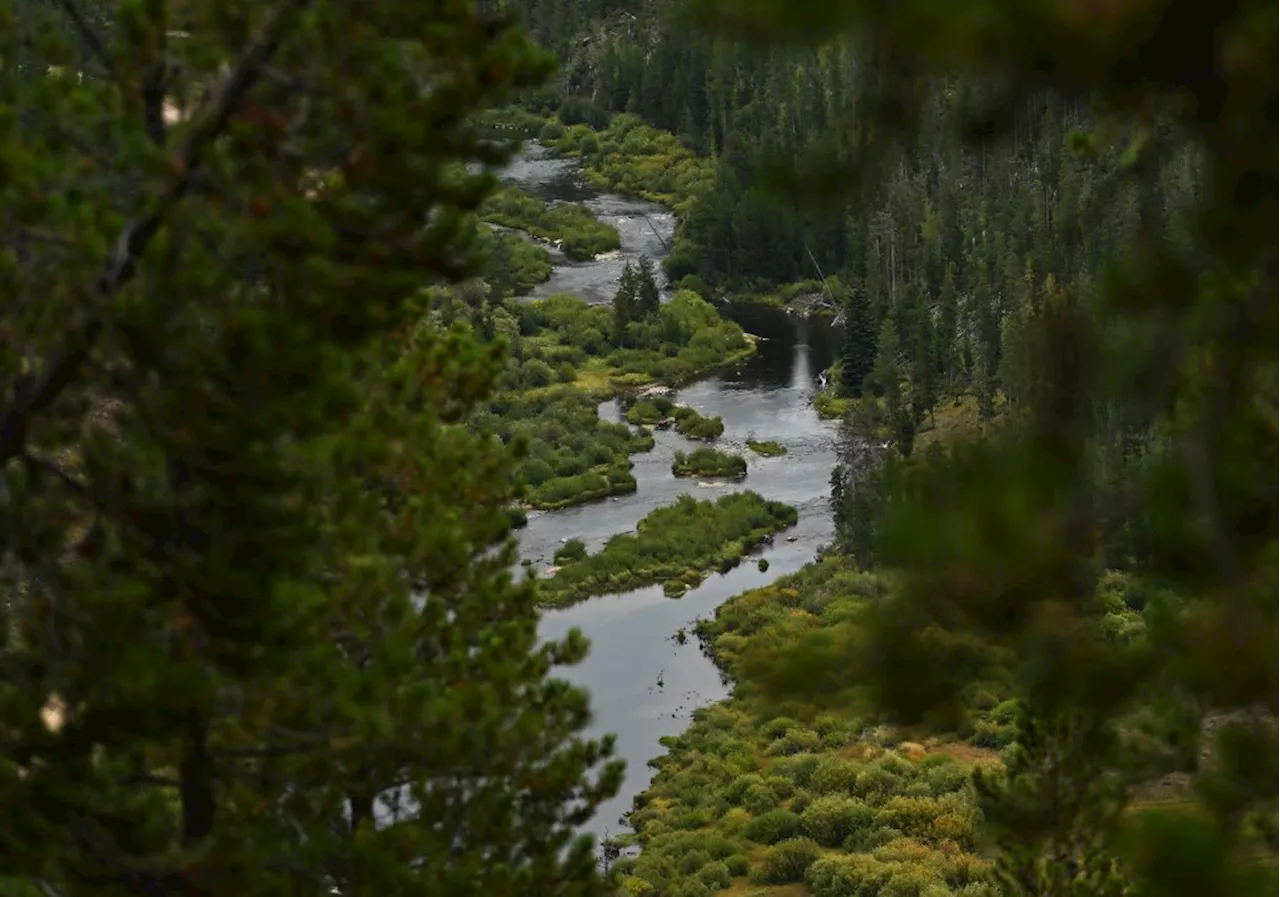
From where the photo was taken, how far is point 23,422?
724 centimetres

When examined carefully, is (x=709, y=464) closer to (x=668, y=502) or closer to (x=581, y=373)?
(x=668, y=502)

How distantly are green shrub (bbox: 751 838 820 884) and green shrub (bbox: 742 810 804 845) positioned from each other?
1.06 metres

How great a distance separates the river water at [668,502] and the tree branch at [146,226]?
818 inches

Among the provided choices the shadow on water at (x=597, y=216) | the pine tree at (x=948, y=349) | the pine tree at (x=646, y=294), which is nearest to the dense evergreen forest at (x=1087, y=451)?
the pine tree at (x=948, y=349)

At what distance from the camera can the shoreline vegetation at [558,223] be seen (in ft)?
283

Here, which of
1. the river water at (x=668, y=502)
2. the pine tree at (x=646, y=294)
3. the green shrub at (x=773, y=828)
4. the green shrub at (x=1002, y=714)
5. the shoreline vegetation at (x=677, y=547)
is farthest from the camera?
the pine tree at (x=646, y=294)

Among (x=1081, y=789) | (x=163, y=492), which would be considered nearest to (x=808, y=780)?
(x=1081, y=789)

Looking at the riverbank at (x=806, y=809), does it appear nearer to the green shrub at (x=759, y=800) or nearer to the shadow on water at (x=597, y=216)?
the green shrub at (x=759, y=800)

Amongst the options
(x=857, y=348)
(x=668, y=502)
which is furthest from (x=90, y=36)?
(x=857, y=348)

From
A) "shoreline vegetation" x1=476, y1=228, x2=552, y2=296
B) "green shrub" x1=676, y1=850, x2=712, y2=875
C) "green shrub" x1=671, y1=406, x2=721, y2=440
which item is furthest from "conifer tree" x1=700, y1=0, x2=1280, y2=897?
"shoreline vegetation" x1=476, y1=228, x2=552, y2=296

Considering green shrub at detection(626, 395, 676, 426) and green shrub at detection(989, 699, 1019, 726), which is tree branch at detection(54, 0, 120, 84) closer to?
green shrub at detection(989, 699, 1019, 726)

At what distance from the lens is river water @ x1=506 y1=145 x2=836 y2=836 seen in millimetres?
39312

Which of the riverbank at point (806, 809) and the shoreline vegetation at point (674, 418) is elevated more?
the shoreline vegetation at point (674, 418)

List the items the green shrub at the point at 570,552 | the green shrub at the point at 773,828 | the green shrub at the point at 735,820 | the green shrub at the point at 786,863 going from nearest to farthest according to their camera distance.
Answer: the green shrub at the point at 786,863 → the green shrub at the point at 773,828 → the green shrub at the point at 735,820 → the green shrub at the point at 570,552
